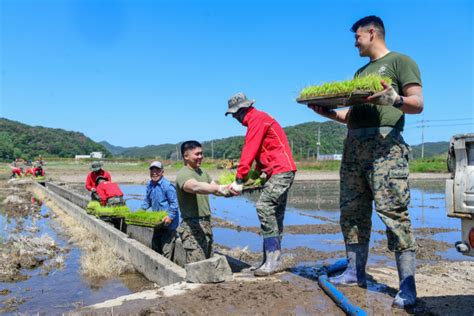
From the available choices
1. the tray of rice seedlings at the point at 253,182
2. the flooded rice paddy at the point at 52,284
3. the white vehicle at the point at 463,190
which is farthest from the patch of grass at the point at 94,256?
the white vehicle at the point at 463,190

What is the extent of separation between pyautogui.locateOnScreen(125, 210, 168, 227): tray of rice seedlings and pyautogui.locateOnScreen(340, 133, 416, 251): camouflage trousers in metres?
3.74

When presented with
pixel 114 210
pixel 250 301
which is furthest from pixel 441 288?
pixel 114 210

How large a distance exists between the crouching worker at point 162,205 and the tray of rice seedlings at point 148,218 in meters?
0.12

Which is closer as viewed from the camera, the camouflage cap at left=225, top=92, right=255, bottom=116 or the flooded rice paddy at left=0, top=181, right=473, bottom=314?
the camouflage cap at left=225, top=92, right=255, bottom=116

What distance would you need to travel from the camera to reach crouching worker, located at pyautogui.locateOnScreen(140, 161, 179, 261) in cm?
759

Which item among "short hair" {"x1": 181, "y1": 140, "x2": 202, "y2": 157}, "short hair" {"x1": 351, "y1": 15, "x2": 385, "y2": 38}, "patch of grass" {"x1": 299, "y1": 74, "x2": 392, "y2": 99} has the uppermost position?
"short hair" {"x1": 351, "y1": 15, "x2": 385, "y2": 38}

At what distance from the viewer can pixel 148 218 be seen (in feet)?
25.2

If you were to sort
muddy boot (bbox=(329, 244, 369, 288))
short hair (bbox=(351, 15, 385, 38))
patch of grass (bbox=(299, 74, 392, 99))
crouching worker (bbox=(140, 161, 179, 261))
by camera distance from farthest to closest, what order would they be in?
crouching worker (bbox=(140, 161, 179, 261))
muddy boot (bbox=(329, 244, 369, 288))
short hair (bbox=(351, 15, 385, 38))
patch of grass (bbox=(299, 74, 392, 99))

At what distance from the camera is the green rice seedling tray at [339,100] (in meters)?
3.70

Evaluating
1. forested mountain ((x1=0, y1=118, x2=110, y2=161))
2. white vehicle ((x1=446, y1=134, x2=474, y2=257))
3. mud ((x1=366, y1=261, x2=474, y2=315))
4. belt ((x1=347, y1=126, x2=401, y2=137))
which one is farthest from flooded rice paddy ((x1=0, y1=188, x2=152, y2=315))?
forested mountain ((x1=0, y1=118, x2=110, y2=161))

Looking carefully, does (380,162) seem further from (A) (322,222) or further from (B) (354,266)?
(A) (322,222)

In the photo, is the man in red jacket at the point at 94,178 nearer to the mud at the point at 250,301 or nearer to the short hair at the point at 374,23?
the mud at the point at 250,301

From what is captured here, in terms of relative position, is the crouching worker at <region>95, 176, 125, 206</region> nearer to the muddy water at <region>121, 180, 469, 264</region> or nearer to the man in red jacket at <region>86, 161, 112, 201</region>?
the man in red jacket at <region>86, 161, 112, 201</region>

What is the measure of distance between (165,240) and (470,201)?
5706mm
